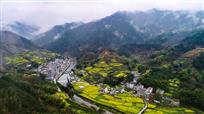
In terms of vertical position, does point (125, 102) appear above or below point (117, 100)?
below

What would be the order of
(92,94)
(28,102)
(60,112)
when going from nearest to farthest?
1. (60,112)
2. (28,102)
3. (92,94)

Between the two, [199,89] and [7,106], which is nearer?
[7,106]

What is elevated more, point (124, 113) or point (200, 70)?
point (200, 70)

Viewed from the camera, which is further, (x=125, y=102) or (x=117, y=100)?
(x=117, y=100)

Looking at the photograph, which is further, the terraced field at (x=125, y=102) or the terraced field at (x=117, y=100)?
the terraced field at (x=117, y=100)

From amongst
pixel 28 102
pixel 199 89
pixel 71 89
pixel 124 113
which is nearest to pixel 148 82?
pixel 199 89

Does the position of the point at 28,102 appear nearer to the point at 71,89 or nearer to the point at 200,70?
the point at 71,89

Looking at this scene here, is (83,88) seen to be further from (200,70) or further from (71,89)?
(200,70)

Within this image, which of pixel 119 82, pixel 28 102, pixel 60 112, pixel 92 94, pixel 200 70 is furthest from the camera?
pixel 200 70

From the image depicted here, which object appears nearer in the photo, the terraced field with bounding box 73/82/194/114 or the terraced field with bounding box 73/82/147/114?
the terraced field with bounding box 73/82/194/114
